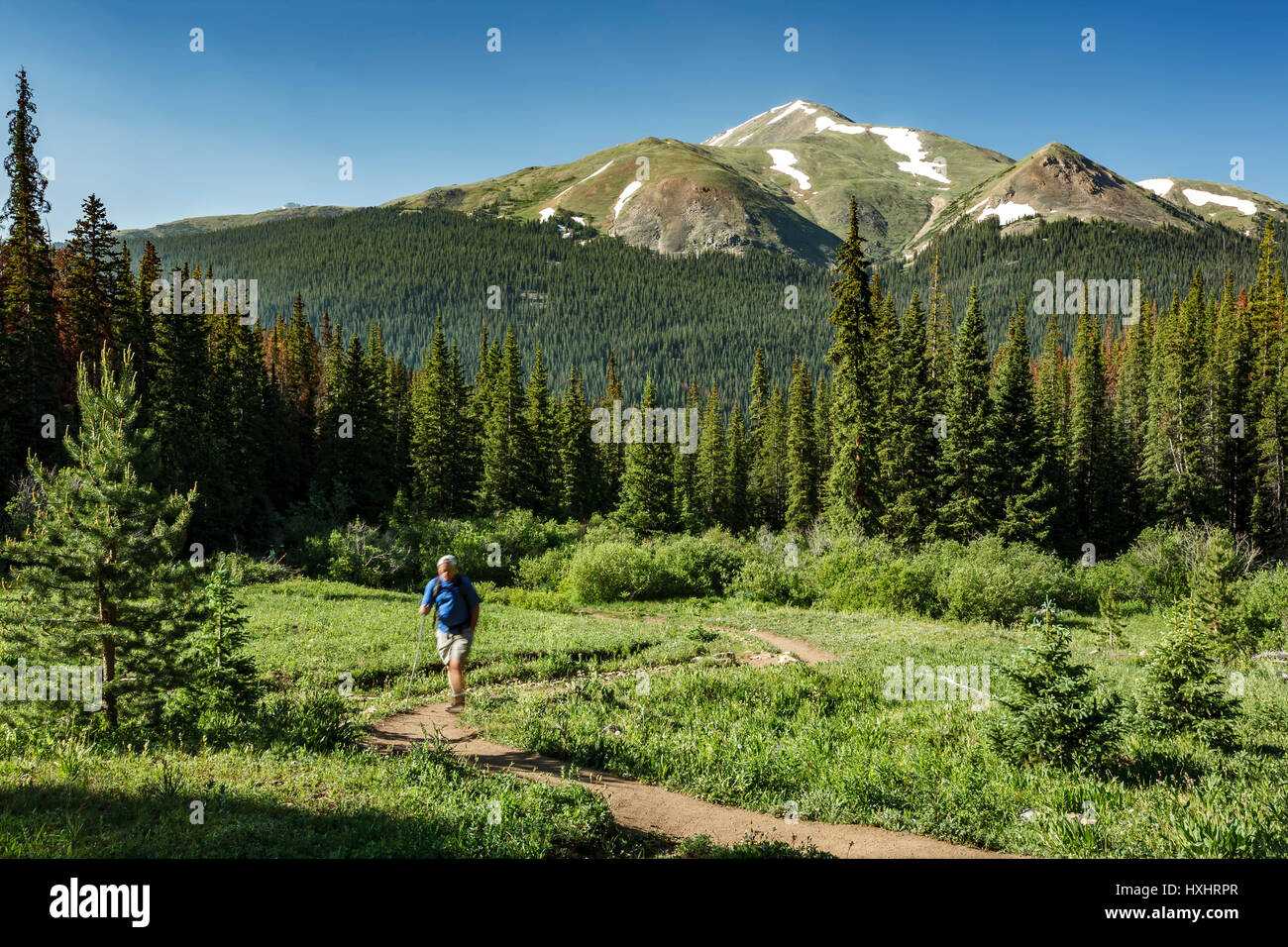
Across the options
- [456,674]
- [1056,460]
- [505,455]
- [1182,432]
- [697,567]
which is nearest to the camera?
[456,674]

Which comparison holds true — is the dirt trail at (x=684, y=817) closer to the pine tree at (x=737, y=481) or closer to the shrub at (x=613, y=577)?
the shrub at (x=613, y=577)

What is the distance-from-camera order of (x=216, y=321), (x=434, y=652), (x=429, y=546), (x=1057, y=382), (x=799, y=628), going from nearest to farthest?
(x=434, y=652)
(x=799, y=628)
(x=429, y=546)
(x=216, y=321)
(x=1057, y=382)

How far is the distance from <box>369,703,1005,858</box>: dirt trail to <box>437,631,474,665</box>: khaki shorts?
147 cm

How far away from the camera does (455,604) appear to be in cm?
1214

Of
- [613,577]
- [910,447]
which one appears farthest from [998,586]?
[613,577]

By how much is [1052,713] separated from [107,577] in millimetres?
14141

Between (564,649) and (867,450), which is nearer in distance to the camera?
(564,649)

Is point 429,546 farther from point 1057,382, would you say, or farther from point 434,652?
point 1057,382

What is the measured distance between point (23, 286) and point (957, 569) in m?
52.8

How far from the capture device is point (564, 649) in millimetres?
20844

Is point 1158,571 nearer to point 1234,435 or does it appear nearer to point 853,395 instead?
point 853,395

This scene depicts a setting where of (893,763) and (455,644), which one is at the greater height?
(455,644)
